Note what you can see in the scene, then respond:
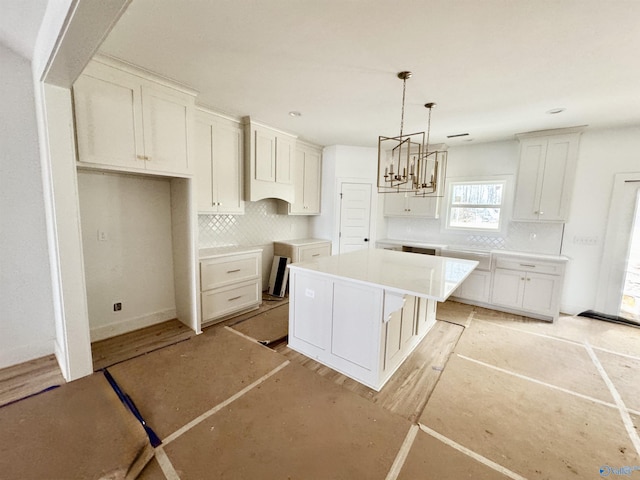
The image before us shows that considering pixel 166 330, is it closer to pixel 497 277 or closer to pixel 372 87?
pixel 372 87

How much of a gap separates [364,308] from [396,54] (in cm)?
195

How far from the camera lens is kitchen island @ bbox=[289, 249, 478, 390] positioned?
2037 millimetres

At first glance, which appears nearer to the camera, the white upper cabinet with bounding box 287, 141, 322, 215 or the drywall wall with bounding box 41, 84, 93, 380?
the drywall wall with bounding box 41, 84, 93, 380

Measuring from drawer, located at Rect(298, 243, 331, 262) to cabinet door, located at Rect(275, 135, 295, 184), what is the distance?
1.12 meters

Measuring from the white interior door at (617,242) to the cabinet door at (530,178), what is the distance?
853mm

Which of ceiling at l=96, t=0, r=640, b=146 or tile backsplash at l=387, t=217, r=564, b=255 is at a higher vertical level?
ceiling at l=96, t=0, r=640, b=146

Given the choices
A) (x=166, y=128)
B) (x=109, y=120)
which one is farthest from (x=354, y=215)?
(x=109, y=120)

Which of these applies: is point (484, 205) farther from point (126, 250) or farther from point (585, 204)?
point (126, 250)

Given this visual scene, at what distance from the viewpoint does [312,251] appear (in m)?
4.45

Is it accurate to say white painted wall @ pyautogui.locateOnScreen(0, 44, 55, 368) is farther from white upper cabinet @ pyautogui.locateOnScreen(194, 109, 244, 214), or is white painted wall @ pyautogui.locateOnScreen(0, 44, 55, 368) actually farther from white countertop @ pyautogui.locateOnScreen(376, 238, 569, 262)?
white countertop @ pyautogui.locateOnScreen(376, 238, 569, 262)

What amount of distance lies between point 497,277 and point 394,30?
3571 mm

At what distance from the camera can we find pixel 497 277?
382 centimetres

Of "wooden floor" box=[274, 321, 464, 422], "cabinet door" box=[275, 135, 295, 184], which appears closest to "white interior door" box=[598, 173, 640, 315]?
"wooden floor" box=[274, 321, 464, 422]

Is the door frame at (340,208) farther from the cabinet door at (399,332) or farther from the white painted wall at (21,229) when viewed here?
the white painted wall at (21,229)
